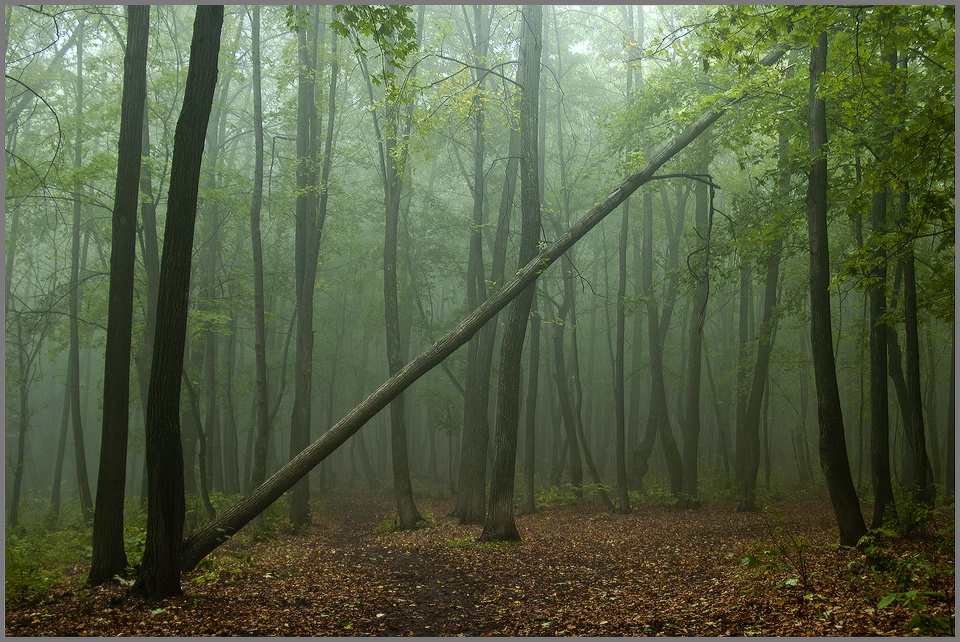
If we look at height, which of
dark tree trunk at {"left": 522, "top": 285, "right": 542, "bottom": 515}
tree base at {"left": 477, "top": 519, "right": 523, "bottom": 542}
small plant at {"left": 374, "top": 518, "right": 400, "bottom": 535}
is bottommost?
small plant at {"left": 374, "top": 518, "right": 400, "bottom": 535}

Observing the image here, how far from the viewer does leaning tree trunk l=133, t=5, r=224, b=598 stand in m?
5.78

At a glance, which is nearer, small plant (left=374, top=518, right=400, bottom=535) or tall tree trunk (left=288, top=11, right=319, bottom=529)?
small plant (left=374, top=518, right=400, bottom=535)

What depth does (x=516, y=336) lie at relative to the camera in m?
9.89

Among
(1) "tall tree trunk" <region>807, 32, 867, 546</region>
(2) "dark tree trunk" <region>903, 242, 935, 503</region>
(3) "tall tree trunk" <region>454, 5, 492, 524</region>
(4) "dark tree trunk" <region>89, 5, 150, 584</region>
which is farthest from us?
(3) "tall tree trunk" <region>454, 5, 492, 524</region>

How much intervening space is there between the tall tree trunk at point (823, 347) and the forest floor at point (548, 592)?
0.52 meters

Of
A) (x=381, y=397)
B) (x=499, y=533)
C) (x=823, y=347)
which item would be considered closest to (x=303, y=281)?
(x=381, y=397)

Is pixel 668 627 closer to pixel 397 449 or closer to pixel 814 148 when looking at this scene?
pixel 814 148

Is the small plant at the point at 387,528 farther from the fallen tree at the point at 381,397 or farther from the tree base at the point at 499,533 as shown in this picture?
the fallen tree at the point at 381,397

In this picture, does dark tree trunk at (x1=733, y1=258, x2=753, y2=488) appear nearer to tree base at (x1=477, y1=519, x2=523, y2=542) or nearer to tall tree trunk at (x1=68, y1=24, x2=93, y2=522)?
tree base at (x1=477, y1=519, x2=523, y2=542)

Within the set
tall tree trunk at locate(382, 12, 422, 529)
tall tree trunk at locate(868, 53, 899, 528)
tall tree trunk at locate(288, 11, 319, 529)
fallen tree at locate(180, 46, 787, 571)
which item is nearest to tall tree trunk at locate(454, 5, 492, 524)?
tall tree trunk at locate(382, 12, 422, 529)

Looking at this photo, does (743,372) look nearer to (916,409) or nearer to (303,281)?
(916,409)

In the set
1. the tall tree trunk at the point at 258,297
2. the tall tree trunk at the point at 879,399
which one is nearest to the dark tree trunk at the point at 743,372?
the tall tree trunk at the point at 879,399

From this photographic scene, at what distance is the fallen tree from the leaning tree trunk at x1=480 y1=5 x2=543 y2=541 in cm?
138

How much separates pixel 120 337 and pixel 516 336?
18.7 ft
